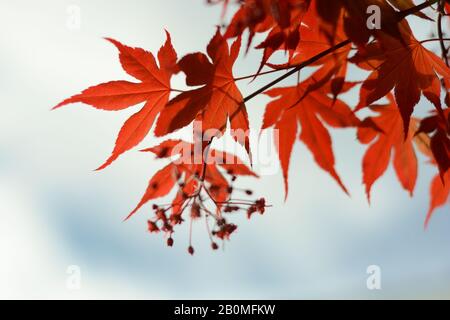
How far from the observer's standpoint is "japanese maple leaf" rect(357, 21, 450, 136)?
100 cm

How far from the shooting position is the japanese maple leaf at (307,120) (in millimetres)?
1139

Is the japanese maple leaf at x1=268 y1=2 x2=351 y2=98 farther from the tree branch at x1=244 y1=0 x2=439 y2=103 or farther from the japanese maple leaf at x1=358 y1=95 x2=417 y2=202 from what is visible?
the japanese maple leaf at x1=358 y1=95 x2=417 y2=202

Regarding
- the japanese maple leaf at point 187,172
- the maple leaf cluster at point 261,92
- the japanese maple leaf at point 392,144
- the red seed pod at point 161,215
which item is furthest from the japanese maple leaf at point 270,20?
the japanese maple leaf at point 392,144

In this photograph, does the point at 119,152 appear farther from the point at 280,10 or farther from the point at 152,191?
the point at 280,10

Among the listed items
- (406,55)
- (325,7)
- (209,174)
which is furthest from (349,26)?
(209,174)

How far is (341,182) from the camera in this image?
1.10 meters

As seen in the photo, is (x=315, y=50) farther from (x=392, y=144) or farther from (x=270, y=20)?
(x=392, y=144)

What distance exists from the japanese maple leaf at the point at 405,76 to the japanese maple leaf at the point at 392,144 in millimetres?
315

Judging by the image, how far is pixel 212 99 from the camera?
1.04 m

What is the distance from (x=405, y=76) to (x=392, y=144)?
493mm

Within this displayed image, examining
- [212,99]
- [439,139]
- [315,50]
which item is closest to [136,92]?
[212,99]


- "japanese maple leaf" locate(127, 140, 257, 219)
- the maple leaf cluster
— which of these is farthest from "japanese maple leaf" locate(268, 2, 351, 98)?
"japanese maple leaf" locate(127, 140, 257, 219)

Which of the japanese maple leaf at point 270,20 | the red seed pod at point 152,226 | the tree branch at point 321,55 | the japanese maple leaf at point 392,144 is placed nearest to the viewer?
the japanese maple leaf at point 270,20

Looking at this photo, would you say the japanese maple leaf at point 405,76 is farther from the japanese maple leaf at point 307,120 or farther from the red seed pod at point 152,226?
the red seed pod at point 152,226
